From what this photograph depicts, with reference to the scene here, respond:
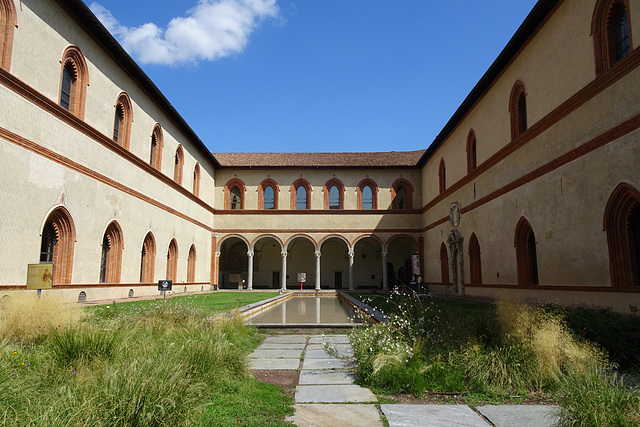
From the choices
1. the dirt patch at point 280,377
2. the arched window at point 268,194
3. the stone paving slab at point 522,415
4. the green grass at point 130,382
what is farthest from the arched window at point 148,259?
the stone paving slab at point 522,415

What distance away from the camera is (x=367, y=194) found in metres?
33.1

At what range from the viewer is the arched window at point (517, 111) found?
16734 millimetres

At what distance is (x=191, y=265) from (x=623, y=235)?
22.9m

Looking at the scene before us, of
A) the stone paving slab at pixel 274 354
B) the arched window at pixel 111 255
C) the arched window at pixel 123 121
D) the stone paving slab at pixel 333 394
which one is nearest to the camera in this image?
the stone paving slab at pixel 333 394

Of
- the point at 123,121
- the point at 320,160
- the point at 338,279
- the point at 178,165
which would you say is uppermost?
the point at 320,160

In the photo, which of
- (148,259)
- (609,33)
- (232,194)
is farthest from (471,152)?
(232,194)

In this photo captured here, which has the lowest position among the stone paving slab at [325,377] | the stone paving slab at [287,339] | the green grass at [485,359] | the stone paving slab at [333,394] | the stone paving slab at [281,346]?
the stone paving slab at [333,394]

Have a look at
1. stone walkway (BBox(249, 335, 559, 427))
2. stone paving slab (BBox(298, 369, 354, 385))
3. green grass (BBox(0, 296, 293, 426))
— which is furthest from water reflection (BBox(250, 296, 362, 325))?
green grass (BBox(0, 296, 293, 426))

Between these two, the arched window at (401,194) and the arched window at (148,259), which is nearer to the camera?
the arched window at (148,259)

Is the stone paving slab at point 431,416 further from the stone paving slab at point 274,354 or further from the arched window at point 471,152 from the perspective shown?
the arched window at point 471,152

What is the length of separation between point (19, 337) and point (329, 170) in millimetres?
27433

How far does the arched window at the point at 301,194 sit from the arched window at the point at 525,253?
1847cm

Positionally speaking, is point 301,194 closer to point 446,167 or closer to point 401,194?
point 401,194

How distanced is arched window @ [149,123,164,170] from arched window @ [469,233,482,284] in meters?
15.6
